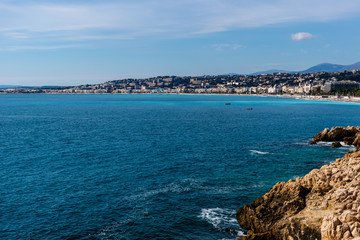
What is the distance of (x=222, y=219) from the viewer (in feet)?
78.4

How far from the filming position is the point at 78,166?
38.8 meters

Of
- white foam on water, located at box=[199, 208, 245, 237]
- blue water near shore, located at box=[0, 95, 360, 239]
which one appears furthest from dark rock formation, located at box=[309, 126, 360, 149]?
white foam on water, located at box=[199, 208, 245, 237]

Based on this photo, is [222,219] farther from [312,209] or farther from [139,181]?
[139,181]

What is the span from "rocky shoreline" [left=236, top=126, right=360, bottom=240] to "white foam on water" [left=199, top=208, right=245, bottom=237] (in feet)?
1.90

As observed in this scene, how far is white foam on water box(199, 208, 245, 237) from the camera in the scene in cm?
2248

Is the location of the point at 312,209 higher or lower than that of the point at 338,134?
higher

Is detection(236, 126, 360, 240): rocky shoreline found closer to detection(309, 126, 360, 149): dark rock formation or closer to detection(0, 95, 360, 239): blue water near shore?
detection(0, 95, 360, 239): blue water near shore

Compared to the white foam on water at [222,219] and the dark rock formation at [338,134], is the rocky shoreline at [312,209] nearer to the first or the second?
the white foam on water at [222,219]

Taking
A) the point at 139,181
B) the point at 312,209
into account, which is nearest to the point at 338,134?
the point at 139,181

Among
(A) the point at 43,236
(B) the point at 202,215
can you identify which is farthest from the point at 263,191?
(A) the point at 43,236

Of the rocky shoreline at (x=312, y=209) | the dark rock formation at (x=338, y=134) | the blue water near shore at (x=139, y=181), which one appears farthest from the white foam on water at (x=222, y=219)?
the dark rock formation at (x=338, y=134)

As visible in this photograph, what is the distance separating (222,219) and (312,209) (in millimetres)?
6321

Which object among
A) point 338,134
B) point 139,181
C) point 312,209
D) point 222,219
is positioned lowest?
point 222,219

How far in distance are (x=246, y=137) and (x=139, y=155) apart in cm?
2345
